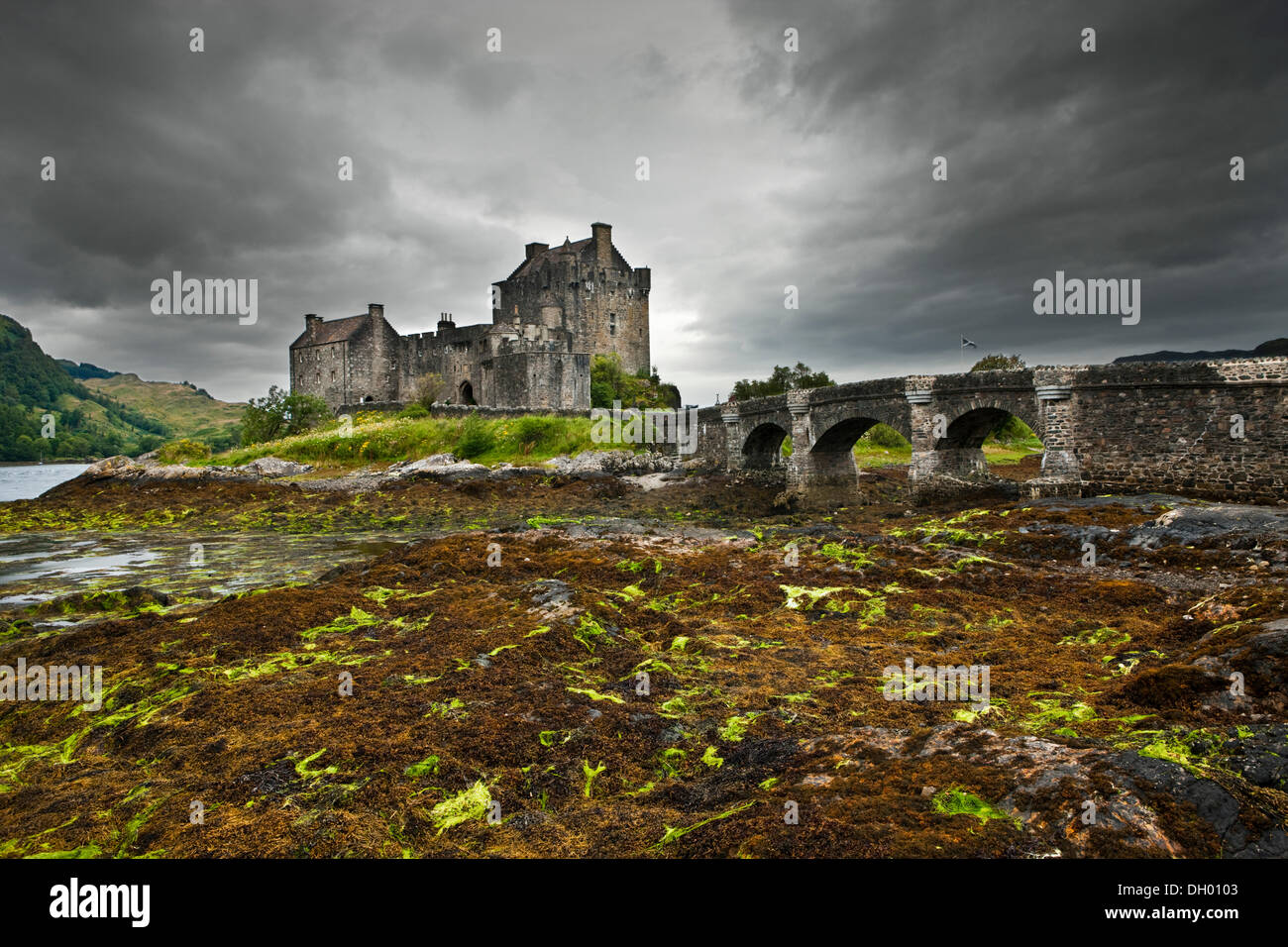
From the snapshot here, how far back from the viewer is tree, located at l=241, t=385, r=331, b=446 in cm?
5700

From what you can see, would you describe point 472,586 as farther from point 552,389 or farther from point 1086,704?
point 552,389

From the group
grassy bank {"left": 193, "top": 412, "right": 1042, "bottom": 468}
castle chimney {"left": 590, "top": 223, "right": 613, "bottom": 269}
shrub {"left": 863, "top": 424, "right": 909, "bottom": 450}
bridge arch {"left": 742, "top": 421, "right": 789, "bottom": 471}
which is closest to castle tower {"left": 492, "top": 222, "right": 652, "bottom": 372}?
castle chimney {"left": 590, "top": 223, "right": 613, "bottom": 269}

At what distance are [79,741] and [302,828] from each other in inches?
151

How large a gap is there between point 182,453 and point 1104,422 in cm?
5519

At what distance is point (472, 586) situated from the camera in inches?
510

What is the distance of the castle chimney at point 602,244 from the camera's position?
66.2 m

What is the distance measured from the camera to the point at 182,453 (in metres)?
47.3

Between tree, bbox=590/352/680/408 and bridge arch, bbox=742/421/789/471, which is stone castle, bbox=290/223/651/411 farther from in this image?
bridge arch, bbox=742/421/789/471

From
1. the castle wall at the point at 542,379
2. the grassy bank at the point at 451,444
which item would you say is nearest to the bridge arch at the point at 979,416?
the grassy bank at the point at 451,444

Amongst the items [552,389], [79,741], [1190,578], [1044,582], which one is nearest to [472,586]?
[79,741]

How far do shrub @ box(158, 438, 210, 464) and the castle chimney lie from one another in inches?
1531

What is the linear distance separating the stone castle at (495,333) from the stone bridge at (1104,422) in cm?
4028

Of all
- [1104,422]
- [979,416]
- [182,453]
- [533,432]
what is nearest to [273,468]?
[182,453]

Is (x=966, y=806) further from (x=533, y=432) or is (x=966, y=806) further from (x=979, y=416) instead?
(x=533, y=432)
